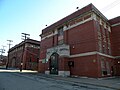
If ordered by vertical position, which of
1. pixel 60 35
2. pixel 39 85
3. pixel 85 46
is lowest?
pixel 39 85

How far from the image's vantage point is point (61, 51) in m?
22.4

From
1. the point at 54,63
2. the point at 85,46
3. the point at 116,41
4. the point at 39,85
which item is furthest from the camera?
the point at 116,41

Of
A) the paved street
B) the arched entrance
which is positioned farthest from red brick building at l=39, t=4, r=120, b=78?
the paved street

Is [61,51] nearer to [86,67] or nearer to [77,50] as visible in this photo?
[77,50]

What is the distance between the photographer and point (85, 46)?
803 inches

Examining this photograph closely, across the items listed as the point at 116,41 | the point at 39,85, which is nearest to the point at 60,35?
the point at 116,41

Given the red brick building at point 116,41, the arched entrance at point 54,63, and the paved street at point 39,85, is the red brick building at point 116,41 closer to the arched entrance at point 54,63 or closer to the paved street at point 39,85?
the arched entrance at point 54,63

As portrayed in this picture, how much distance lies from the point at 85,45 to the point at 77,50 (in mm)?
1940

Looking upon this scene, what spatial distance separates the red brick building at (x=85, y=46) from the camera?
19.2m

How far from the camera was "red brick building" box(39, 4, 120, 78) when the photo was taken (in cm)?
1922

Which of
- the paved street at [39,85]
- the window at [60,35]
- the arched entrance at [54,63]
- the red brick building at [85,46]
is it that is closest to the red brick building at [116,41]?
the red brick building at [85,46]

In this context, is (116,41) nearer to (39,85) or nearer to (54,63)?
(54,63)

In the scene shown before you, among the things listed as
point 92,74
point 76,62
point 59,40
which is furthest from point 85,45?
point 59,40

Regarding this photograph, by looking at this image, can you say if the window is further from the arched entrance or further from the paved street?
the paved street
